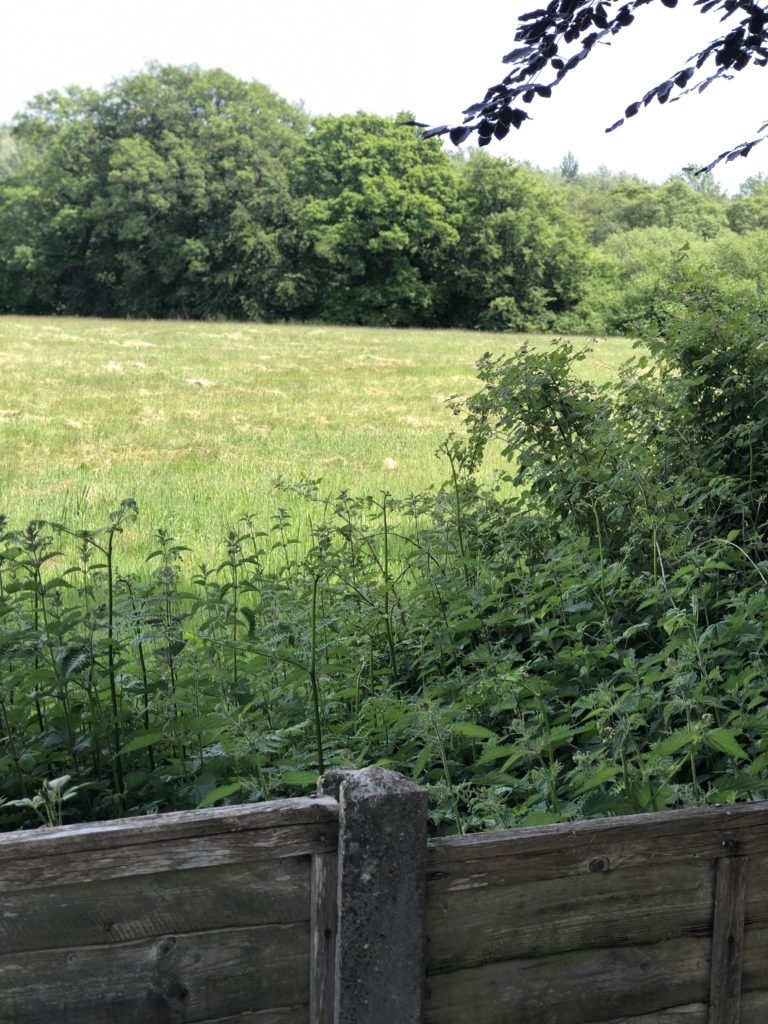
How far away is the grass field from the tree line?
28231 mm

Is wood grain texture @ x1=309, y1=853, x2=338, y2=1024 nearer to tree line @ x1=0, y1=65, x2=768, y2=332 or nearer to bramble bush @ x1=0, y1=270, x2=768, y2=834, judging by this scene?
bramble bush @ x1=0, y1=270, x2=768, y2=834

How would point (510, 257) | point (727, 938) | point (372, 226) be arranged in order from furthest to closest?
point (510, 257)
point (372, 226)
point (727, 938)

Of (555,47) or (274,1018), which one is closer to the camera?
(274,1018)

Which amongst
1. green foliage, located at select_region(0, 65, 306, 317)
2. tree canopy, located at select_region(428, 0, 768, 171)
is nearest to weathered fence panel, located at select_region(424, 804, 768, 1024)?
tree canopy, located at select_region(428, 0, 768, 171)

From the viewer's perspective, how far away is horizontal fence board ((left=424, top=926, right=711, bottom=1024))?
2.22m

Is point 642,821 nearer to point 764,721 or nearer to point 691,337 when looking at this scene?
point 764,721

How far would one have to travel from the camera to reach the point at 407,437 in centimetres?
2048

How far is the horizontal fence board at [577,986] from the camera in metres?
2.22

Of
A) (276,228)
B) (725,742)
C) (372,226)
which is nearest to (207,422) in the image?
(725,742)

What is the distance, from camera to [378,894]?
210 cm

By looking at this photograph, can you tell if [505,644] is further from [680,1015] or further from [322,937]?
[322,937]

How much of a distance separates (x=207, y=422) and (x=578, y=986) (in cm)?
2052

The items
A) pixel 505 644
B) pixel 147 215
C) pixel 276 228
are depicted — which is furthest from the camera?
pixel 276 228

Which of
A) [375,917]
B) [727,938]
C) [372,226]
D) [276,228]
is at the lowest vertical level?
[727,938]
